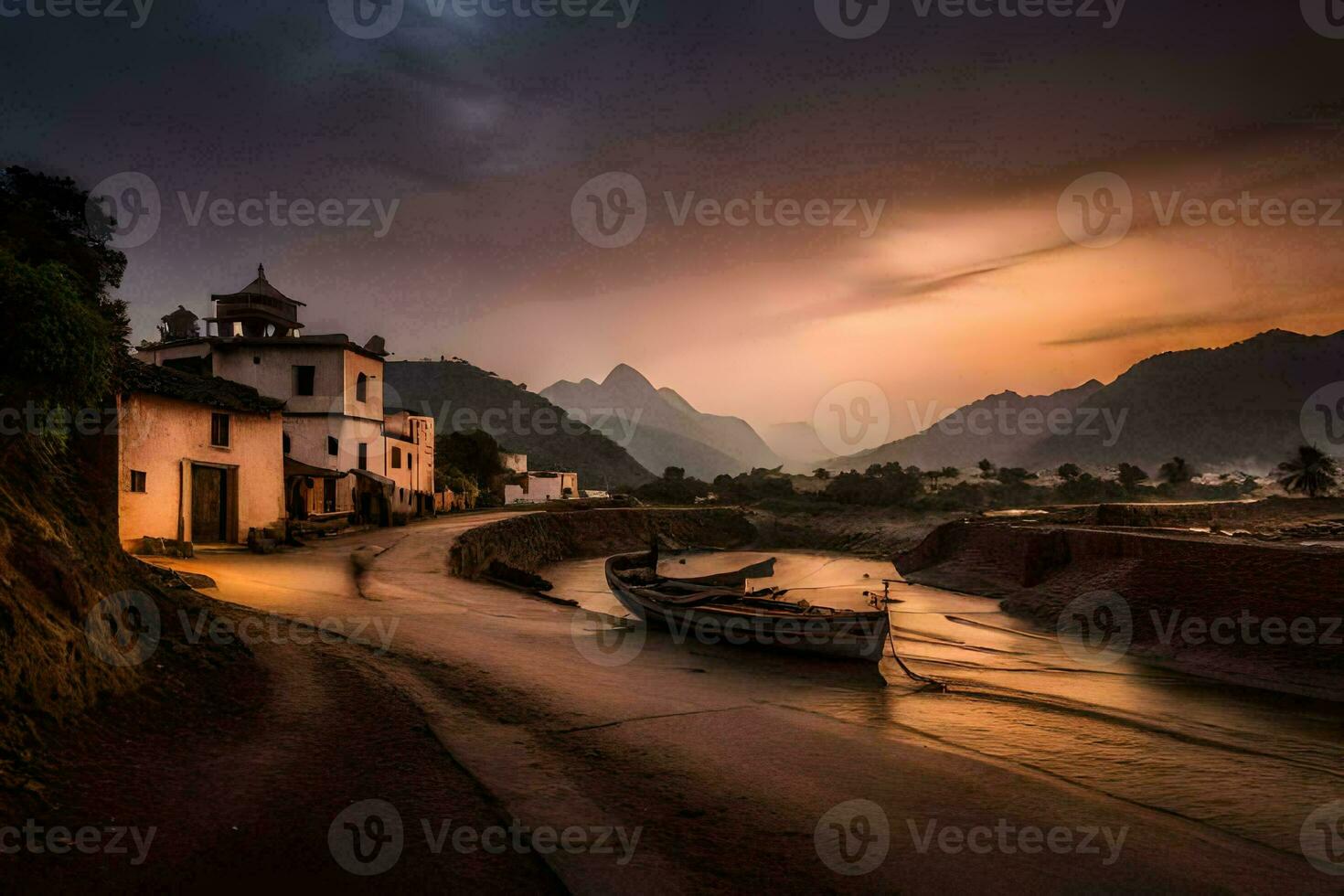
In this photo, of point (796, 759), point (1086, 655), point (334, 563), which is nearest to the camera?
point (796, 759)

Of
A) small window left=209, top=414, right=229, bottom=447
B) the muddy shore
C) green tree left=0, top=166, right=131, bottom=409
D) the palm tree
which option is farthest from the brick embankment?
the palm tree

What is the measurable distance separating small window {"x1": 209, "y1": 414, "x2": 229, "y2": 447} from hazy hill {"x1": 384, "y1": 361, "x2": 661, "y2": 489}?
87490 mm

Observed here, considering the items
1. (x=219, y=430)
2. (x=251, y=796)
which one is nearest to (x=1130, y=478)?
(x=219, y=430)

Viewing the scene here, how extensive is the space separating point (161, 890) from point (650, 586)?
53.5 ft

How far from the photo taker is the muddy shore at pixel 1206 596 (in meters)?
12.9

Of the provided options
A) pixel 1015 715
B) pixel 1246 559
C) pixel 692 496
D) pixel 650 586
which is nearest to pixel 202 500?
pixel 650 586

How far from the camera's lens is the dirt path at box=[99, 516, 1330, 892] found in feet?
18.0

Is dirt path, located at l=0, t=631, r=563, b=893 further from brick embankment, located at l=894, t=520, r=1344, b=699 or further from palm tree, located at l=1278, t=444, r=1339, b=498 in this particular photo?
palm tree, located at l=1278, t=444, r=1339, b=498

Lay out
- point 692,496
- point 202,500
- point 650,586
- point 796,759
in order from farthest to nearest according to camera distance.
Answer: point 692,496 → point 202,500 → point 650,586 → point 796,759

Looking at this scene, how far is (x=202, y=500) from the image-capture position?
24.2 metres

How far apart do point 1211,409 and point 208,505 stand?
197m

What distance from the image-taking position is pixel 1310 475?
191 ft

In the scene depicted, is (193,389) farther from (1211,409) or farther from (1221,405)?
(1221,405)

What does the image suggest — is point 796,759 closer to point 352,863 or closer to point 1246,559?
point 352,863
